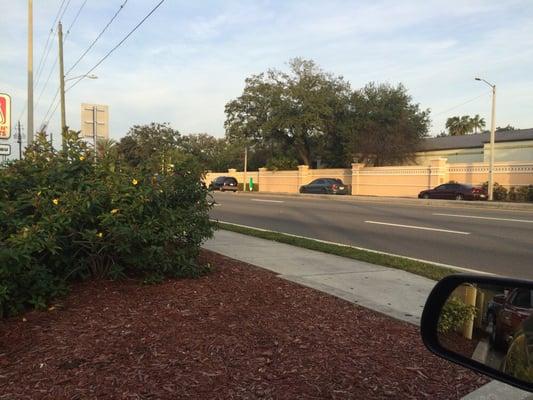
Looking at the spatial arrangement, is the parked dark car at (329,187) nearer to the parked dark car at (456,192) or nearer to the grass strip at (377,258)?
the parked dark car at (456,192)

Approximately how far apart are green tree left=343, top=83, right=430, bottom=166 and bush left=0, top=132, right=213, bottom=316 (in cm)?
3929

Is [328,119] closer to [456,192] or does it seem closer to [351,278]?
[456,192]

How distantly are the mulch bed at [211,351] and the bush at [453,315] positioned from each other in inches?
62.5

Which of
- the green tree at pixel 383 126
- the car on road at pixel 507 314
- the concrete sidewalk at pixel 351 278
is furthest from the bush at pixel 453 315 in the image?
the green tree at pixel 383 126

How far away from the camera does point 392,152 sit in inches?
1741

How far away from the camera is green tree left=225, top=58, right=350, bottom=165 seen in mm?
47406

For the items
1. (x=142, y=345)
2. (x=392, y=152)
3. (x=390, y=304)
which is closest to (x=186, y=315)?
(x=142, y=345)

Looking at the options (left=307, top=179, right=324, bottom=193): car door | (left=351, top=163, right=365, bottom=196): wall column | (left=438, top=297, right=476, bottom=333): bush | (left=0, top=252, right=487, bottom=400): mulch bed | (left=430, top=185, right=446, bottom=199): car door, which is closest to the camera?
(left=438, top=297, right=476, bottom=333): bush

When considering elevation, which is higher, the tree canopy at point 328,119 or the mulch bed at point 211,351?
the tree canopy at point 328,119

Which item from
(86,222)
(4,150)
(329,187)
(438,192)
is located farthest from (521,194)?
(86,222)

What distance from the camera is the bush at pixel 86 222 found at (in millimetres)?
4867

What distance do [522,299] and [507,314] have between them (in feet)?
0.26

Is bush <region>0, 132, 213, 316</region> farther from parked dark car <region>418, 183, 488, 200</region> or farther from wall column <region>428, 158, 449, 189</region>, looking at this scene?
wall column <region>428, 158, 449, 189</region>

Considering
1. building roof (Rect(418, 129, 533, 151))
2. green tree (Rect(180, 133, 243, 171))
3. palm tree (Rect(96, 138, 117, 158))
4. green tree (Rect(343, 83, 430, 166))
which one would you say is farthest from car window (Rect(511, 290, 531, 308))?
green tree (Rect(180, 133, 243, 171))
